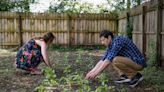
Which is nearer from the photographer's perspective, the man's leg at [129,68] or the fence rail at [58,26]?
the man's leg at [129,68]

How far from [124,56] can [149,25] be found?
13.3ft

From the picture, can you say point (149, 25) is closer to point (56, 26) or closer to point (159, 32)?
point (159, 32)

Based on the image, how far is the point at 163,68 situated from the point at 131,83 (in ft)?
8.45

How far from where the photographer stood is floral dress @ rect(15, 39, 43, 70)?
784 centimetres

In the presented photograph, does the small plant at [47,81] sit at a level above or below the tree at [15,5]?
below

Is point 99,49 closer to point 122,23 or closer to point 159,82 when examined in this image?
point 122,23

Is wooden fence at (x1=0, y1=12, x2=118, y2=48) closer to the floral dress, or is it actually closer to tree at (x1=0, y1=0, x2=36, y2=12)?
tree at (x1=0, y1=0, x2=36, y2=12)

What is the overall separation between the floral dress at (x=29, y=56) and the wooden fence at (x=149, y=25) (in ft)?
10.3

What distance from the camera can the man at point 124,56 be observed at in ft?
19.6

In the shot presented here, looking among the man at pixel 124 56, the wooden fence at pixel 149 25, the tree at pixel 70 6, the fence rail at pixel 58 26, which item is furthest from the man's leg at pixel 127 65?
the tree at pixel 70 6

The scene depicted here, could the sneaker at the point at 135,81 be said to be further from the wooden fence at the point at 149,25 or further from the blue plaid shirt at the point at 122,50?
the wooden fence at the point at 149,25

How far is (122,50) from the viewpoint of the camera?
20.7 ft

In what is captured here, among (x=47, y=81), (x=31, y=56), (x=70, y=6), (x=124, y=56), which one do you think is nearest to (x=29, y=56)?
(x=31, y=56)

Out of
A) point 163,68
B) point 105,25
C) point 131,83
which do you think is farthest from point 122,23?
point 131,83
